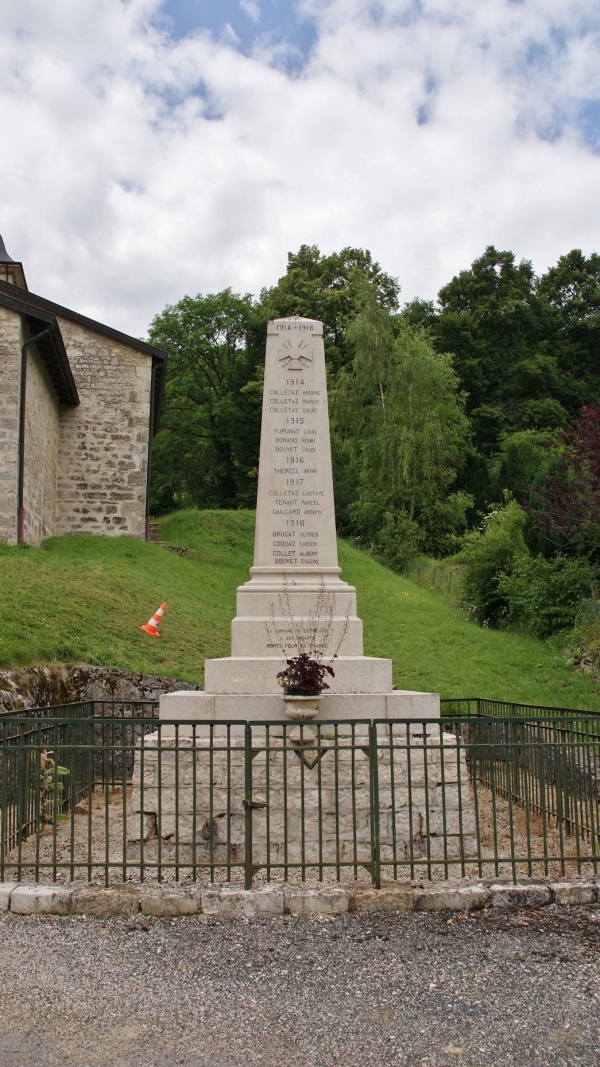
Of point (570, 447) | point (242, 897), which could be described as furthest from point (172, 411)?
point (242, 897)

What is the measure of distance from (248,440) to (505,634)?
21.1 meters

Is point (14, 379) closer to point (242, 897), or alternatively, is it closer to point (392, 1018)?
point (242, 897)

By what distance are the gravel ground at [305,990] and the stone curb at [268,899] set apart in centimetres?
9

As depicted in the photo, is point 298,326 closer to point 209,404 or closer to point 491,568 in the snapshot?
point 491,568

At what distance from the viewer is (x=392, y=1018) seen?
11.1 ft

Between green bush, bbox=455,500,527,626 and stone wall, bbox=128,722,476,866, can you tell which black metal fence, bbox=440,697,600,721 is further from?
green bush, bbox=455,500,527,626

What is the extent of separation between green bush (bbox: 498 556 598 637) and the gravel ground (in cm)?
1300

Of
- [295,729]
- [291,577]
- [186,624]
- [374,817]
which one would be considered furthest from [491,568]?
[374,817]

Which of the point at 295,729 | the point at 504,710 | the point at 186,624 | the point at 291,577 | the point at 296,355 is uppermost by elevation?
the point at 296,355

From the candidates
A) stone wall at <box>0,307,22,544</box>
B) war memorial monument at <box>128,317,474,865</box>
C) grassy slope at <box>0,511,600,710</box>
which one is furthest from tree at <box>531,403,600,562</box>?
stone wall at <box>0,307,22,544</box>

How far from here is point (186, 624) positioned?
1488cm

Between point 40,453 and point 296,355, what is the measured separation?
12.4 metres

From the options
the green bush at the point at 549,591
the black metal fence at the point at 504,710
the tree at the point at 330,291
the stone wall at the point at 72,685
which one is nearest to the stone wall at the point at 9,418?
the stone wall at the point at 72,685

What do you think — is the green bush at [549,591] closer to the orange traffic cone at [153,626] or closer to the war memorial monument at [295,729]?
the orange traffic cone at [153,626]
